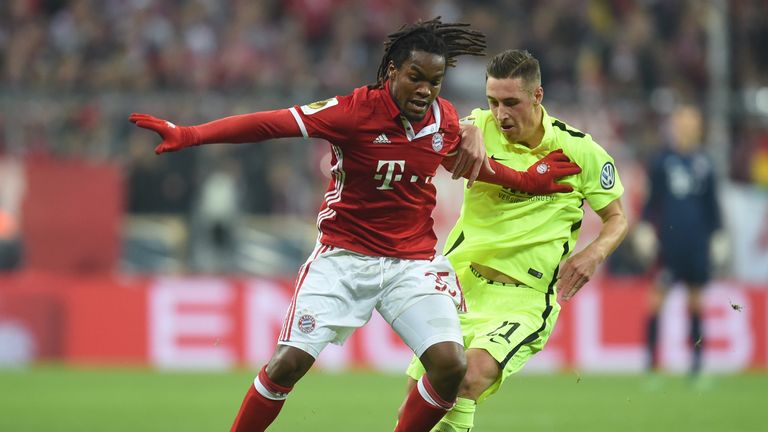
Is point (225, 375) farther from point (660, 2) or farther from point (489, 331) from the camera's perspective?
point (660, 2)

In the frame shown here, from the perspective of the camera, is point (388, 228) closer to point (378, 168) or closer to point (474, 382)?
point (378, 168)

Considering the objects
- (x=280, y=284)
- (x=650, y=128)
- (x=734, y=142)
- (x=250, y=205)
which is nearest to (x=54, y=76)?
(x=250, y=205)

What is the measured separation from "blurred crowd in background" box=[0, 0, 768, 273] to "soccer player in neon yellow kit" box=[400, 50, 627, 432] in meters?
7.74

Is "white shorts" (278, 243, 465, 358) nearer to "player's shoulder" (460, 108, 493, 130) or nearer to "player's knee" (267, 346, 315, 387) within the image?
"player's knee" (267, 346, 315, 387)

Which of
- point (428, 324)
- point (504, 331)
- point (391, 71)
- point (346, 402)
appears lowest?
point (346, 402)

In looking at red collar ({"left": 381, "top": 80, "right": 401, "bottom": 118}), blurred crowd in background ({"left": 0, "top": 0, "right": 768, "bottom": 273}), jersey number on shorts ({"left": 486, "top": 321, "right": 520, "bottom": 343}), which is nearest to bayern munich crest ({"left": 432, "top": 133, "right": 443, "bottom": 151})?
red collar ({"left": 381, "top": 80, "right": 401, "bottom": 118})

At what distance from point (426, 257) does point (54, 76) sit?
33.2ft

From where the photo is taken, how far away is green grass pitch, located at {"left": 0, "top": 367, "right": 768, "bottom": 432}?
8875 mm

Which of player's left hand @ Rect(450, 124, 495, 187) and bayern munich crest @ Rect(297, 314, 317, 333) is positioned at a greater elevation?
player's left hand @ Rect(450, 124, 495, 187)

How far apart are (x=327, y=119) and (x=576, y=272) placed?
144cm

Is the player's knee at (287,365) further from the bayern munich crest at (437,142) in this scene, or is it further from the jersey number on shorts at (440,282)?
the bayern munich crest at (437,142)

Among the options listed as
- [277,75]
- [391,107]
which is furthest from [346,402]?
[277,75]

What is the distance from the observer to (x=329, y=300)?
20.1 ft

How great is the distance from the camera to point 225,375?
1298 centimetres
